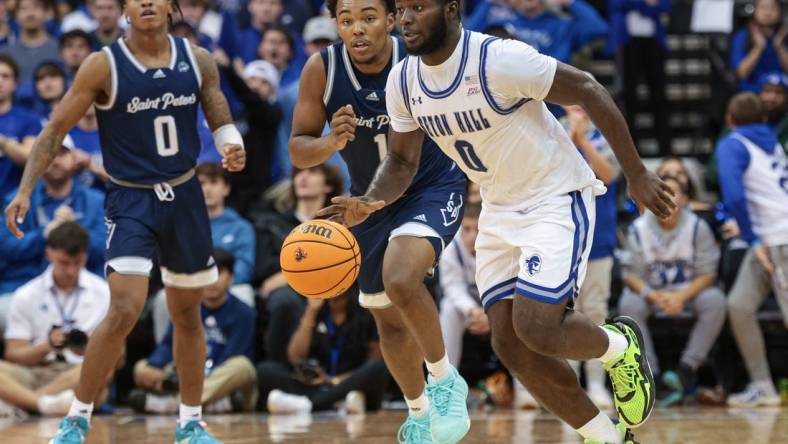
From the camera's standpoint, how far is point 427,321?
6.04 m

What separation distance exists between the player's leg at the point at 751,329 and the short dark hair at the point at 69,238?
508cm

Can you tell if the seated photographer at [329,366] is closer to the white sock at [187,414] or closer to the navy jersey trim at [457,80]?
the white sock at [187,414]

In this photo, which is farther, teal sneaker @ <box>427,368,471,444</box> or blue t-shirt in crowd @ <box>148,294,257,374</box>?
blue t-shirt in crowd @ <box>148,294,257,374</box>

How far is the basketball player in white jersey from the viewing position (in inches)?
207

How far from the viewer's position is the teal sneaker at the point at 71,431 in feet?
21.2

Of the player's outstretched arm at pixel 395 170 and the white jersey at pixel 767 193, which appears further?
the white jersey at pixel 767 193

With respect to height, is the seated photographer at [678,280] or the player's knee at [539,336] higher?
the player's knee at [539,336]

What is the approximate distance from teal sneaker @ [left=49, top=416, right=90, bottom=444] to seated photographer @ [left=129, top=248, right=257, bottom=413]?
2898mm

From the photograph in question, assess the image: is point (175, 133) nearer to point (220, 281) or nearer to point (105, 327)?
point (105, 327)

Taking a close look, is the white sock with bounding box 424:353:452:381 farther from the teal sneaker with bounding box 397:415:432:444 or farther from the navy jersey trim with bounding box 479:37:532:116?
the navy jersey trim with bounding box 479:37:532:116

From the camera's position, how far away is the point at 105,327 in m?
→ 6.43

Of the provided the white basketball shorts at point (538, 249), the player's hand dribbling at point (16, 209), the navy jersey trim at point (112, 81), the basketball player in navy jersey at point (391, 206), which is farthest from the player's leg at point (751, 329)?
the player's hand dribbling at point (16, 209)

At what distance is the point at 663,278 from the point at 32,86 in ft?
19.5

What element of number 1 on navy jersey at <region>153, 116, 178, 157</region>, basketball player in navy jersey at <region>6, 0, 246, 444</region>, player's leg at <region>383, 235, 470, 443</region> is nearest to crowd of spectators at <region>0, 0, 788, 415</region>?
basketball player in navy jersey at <region>6, 0, 246, 444</region>
